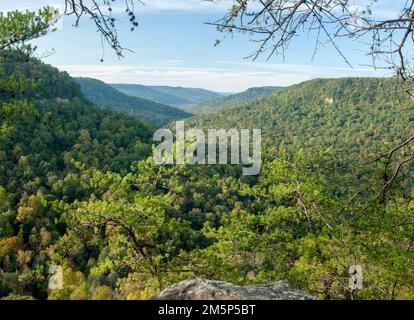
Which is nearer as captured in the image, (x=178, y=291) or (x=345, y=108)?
(x=178, y=291)

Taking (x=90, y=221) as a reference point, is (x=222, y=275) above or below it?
below

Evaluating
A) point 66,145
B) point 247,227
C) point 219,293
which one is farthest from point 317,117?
point 219,293

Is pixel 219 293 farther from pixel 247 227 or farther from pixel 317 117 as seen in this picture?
pixel 317 117

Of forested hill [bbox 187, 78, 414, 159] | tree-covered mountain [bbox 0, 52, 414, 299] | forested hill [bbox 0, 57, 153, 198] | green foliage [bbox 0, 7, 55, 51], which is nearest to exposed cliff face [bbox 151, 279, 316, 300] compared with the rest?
tree-covered mountain [bbox 0, 52, 414, 299]

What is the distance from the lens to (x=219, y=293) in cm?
369

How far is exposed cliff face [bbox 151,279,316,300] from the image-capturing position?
367 centimetres

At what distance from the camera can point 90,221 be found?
7.30 metres

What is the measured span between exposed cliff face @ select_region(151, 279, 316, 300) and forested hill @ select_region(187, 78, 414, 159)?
7295 centimetres

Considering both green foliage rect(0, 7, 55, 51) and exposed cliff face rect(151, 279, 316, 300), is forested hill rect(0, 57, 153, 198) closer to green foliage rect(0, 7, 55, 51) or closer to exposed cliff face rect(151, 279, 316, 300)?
green foliage rect(0, 7, 55, 51)

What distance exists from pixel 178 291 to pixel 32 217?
4554 centimetres

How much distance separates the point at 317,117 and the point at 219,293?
13411cm

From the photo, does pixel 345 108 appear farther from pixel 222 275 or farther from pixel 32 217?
pixel 222 275

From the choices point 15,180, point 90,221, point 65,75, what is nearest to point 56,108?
point 15,180

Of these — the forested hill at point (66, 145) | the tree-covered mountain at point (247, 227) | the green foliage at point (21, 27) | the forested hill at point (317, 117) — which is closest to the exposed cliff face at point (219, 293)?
the tree-covered mountain at point (247, 227)
